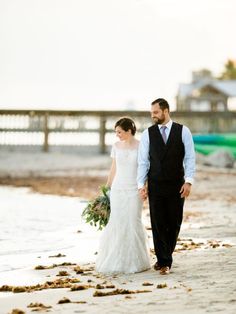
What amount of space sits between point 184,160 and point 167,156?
0.20 metres

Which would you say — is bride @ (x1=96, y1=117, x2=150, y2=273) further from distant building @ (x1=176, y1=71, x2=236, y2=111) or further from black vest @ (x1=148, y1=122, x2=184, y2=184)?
distant building @ (x1=176, y1=71, x2=236, y2=111)

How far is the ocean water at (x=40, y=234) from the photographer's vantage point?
8633mm

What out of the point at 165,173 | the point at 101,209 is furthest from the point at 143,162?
the point at 101,209

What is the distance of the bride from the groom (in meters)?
0.27

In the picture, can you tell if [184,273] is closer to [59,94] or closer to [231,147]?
[231,147]

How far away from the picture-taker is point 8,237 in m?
10.5

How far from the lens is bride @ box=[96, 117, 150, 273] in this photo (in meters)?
7.85

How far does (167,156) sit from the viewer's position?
762 centimetres

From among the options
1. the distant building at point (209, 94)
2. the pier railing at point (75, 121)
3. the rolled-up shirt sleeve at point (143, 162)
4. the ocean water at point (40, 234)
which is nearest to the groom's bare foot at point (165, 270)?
the rolled-up shirt sleeve at point (143, 162)

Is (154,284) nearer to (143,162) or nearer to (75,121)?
(143,162)

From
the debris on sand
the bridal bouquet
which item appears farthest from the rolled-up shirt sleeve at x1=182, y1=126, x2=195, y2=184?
the debris on sand

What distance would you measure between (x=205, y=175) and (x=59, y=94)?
8047cm

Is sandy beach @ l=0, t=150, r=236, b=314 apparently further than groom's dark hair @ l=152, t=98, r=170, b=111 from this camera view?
No

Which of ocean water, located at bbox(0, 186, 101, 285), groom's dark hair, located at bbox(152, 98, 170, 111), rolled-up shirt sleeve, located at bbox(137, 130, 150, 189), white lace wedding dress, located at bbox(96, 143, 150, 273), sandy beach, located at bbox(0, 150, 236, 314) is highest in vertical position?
groom's dark hair, located at bbox(152, 98, 170, 111)
